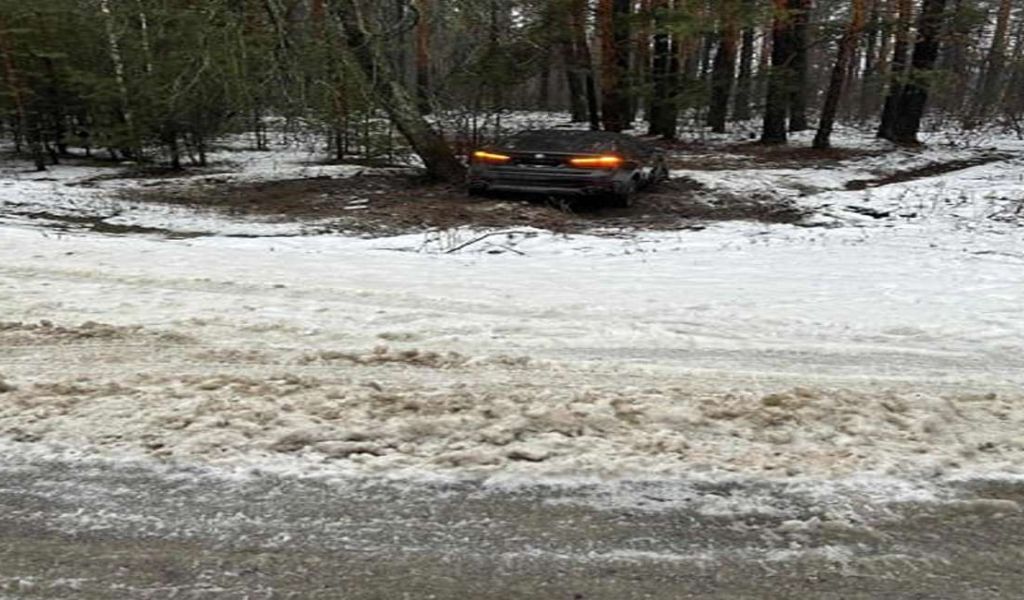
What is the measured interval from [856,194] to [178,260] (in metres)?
10.6

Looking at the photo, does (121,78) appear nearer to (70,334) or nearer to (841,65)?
(70,334)

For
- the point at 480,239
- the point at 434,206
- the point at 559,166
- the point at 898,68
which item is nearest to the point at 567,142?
the point at 559,166

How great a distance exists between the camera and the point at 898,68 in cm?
2153

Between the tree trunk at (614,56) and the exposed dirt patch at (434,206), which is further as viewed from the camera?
the tree trunk at (614,56)

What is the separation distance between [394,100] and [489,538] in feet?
41.3

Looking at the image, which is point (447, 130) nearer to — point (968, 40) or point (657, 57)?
point (657, 57)

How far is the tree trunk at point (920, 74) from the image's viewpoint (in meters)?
19.9

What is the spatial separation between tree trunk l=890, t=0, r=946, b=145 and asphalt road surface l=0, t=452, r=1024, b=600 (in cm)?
1884

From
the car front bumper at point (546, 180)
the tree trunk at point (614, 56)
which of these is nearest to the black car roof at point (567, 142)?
the car front bumper at point (546, 180)

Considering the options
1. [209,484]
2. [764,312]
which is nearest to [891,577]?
[209,484]

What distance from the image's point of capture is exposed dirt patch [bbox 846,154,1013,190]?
52.9 feet

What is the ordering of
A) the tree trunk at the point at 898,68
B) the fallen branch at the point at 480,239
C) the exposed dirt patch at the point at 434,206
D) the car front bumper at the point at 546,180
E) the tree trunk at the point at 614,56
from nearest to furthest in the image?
the fallen branch at the point at 480,239 → the exposed dirt patch at the point at 434,206 → the car front bumper at the point at 546,180 → the tree trunk at the point at 898,68 → the tree trunk at the point at 614,56

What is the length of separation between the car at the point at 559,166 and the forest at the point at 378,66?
2.45 m

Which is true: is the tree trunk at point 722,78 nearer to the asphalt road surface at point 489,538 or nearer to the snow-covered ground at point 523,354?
the snow-covered ground at point 523,354
